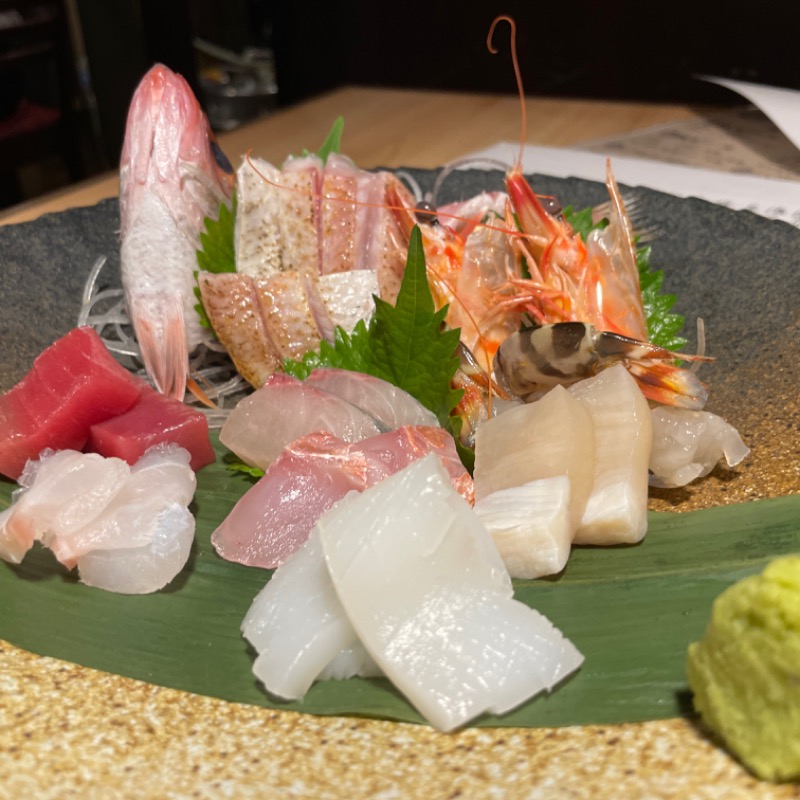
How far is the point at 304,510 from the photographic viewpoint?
5.56 feet

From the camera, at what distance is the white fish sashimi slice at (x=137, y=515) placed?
1.60m

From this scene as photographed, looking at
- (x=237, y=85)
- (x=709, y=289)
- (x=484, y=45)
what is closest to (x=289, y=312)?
(x=709, y=289)

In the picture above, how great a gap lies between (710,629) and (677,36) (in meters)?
4.39

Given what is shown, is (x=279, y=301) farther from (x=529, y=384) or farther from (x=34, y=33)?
(x=34, y=33)

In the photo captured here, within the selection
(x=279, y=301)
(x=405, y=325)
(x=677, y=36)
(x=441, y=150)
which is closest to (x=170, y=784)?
(x=405, y=325)

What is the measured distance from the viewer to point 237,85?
6.25 m

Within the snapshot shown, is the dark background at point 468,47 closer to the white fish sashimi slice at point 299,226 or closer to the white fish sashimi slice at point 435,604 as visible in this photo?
the white fish sashimi slice at point 299,226

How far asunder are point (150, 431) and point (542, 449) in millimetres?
846

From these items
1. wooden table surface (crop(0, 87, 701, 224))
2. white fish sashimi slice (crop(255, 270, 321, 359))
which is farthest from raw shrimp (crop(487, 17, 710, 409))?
wooden table surface (crop(0, 87, 701, 224))

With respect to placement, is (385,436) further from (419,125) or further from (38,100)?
(38,100)

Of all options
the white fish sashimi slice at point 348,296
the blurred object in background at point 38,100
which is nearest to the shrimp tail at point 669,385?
the white fish sashimi slice at point 348,296

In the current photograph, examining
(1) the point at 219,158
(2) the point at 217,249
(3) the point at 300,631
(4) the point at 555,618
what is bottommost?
(4) the point at 555,618

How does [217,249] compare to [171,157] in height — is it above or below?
below

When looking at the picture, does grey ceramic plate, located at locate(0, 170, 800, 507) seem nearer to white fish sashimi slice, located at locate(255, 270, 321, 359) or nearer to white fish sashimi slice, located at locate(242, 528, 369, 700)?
white fish sashimi slice, located at locate(255, 270, 321, 359)
